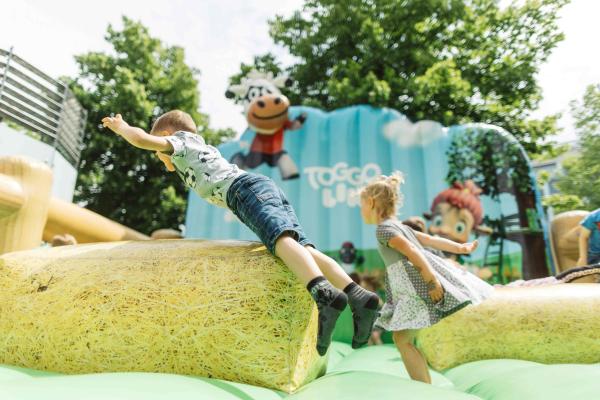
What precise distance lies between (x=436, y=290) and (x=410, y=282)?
0.39 feet

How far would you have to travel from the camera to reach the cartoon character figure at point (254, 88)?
4105 millimetres

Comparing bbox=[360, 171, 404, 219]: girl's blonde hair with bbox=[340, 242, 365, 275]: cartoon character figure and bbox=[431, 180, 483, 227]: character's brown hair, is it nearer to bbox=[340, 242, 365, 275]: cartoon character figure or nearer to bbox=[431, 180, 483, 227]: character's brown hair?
bbox=[340, 242, 365, 275]: cartoon character figure

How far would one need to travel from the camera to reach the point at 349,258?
128 inches

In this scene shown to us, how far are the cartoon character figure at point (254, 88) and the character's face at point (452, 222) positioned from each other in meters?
1.94

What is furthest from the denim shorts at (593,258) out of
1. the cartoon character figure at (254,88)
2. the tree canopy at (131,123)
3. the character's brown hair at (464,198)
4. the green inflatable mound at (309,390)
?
the tree canopy at (131,123)

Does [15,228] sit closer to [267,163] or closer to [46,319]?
[46,319]

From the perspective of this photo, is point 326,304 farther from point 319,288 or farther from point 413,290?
point 413,290

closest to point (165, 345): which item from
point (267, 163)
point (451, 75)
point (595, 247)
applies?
point (595, 247)

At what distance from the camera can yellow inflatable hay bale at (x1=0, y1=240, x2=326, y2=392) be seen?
1034 millimetres

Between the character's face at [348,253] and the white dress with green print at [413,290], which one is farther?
the character's face at [348,253]

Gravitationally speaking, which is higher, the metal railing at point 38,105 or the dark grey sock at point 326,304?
the metal railing at point 38,105

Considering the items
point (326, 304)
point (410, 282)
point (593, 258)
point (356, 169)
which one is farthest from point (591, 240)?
point (326, 304)

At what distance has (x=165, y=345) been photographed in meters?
1.07

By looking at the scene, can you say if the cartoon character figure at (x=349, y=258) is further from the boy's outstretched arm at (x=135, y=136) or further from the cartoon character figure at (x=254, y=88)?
the boy's outstretched arm at (x=135, y=136)
